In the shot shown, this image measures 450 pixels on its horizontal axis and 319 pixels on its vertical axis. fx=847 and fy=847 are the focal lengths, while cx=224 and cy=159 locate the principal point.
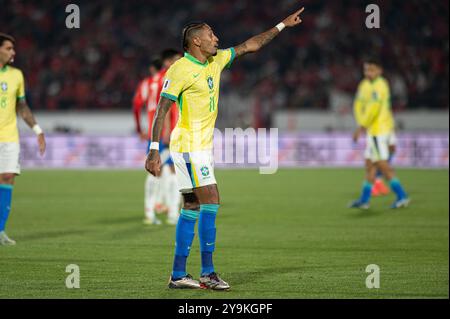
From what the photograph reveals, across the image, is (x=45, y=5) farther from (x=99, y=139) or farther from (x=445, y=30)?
(x=445, y=30)

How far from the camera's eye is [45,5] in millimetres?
33156

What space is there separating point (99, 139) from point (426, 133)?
9.94 meters

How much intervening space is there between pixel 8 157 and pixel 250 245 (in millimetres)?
3181

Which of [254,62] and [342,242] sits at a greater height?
[254,62]

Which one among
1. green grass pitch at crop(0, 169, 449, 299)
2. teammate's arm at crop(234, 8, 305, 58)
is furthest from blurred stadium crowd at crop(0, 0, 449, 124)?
teammate's arm at crop(234, 8, 305, 58)

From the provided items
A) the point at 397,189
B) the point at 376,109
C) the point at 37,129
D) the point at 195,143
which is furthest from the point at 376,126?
the point at 195,143

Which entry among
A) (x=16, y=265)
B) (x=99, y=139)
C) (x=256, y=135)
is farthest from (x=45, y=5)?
(x=16, y=265)

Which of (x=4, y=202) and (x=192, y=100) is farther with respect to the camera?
(x=4, y=202)

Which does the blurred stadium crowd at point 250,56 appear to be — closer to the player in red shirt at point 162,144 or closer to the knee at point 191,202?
the player in red shirt at point 162,144

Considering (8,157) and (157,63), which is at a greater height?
(157,63)

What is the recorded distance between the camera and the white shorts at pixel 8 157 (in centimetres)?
1046

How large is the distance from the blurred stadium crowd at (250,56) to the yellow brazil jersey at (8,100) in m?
18.9

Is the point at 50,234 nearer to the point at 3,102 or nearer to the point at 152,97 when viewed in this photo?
the point at 3,102

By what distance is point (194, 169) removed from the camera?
7426mm
